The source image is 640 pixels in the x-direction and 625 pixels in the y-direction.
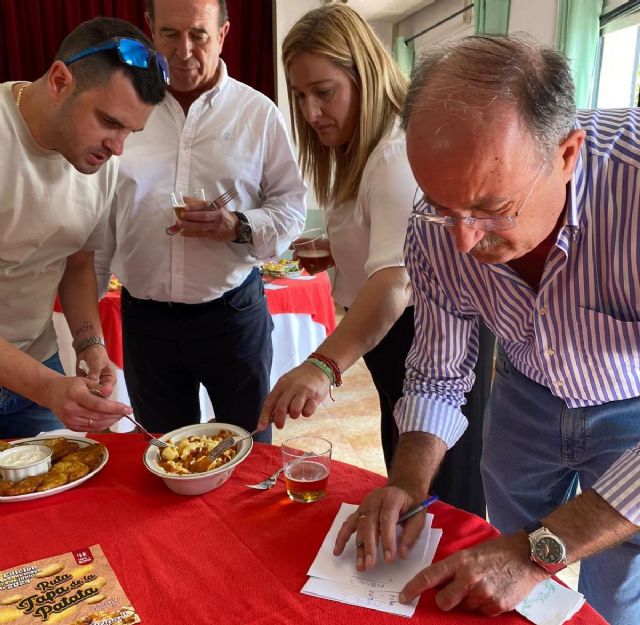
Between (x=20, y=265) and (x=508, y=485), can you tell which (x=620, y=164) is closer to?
(x=508, y=485)

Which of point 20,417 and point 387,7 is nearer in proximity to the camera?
point 20,417

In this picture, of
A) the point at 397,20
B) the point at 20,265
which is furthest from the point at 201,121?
the point at 397,20

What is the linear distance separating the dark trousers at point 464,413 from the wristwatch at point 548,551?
0.98 meters

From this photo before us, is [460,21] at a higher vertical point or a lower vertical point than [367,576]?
higher

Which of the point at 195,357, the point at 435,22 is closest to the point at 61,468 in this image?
the point at 195,357

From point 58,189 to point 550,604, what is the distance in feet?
4.85

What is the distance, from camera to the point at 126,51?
4.60ft

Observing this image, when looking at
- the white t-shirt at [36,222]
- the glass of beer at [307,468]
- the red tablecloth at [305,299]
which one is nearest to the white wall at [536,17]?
the red tablecloth at [305,299]

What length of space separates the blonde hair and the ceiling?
4531mm

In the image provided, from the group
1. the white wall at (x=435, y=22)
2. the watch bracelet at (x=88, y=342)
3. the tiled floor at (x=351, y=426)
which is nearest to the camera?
the watch bracelet at (x=88, y=342)

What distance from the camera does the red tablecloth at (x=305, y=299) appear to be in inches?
130

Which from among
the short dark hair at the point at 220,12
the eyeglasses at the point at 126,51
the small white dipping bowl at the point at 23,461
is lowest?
the small white dipping bowl at the point at 23,461

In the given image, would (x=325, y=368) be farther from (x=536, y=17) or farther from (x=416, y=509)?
(x=536, y=17)

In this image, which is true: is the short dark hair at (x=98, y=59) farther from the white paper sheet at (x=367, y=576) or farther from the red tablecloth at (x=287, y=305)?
the red tablecloth at (x=287, y=305)
